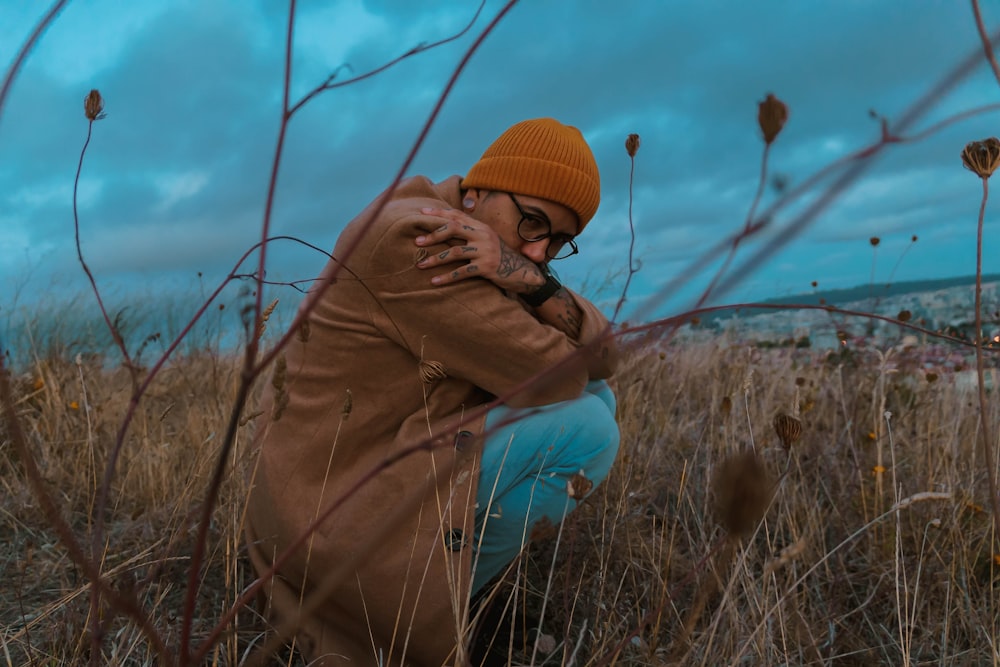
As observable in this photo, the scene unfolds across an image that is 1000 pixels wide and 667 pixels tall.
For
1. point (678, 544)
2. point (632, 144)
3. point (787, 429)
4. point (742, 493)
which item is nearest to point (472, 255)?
point (632, 144)

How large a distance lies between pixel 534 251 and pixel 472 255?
0.37 metres

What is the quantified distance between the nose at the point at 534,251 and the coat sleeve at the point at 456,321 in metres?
0.23

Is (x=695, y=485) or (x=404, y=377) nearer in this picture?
(x=404, y=377)

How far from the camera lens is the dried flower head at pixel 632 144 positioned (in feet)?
4.21

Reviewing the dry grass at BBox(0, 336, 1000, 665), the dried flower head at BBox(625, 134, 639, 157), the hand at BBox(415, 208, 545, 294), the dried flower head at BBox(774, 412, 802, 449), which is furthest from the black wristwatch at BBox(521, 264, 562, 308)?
the dried flower head at BBox(774, 412, 802, 449)

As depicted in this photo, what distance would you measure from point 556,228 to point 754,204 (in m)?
1.70

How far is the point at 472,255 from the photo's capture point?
5.76 feet

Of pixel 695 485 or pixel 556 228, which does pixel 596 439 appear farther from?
pixel 695 485

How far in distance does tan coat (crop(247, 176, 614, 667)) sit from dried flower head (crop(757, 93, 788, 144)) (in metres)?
1.18

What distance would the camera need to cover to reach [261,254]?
53 centimetres

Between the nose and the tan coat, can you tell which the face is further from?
the tan coat

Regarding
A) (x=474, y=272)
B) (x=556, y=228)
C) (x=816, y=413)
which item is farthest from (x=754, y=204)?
(x=816, y=413)

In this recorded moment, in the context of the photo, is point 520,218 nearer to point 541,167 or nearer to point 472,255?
point 541,167

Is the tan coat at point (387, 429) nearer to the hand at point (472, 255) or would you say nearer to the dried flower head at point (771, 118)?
the hand at point (472, 255)
